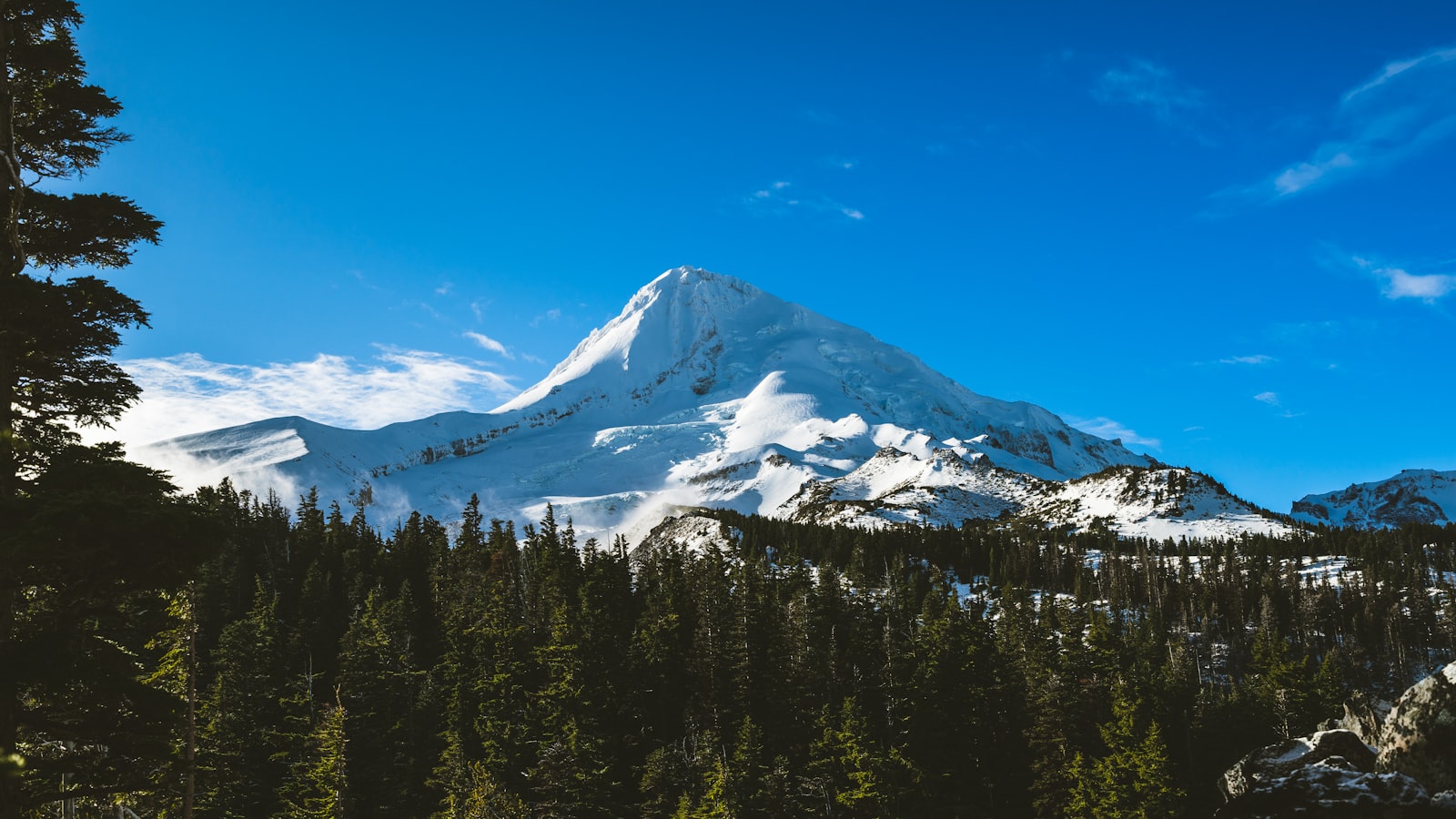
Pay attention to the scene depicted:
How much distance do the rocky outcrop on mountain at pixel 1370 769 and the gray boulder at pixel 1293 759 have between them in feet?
0.06

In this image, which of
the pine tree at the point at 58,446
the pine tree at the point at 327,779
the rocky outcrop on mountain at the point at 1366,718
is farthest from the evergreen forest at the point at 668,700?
the rocky outcrop on mountain at the point at 1366,718

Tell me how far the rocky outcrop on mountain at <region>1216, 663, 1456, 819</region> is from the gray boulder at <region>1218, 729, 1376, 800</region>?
0.06 ft

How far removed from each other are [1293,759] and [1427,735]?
211 cm

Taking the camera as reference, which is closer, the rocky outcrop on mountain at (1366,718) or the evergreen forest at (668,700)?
the rocky outcrop on mountain at (1366,718)

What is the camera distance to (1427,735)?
1451cm

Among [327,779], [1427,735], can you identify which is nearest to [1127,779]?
[1427,735]

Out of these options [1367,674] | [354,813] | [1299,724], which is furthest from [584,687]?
[1367,674]

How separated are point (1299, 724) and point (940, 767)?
1209 inches

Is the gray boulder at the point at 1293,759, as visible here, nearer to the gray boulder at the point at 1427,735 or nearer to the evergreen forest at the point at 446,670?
the gray boulder at the point at 1427,735

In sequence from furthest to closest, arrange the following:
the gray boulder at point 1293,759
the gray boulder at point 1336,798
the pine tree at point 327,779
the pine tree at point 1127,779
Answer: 1. the pine tree at point 1127,779
2. the pine tree at point 327,779
3. the gray boulder at point 1293,759
4. the gray boulder at point 1336,798

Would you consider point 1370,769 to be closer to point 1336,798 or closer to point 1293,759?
point 1293,759

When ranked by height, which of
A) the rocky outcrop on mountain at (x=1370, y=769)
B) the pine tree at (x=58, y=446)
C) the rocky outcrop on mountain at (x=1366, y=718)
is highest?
the pine tree at (x=58, y=446)

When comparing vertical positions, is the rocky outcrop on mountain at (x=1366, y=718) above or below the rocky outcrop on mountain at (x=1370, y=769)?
below

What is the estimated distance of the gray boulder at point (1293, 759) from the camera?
13.7m
